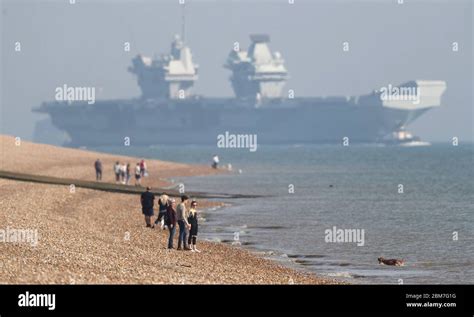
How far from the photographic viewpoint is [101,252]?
1036 inches

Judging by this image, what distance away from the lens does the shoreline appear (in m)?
21.5

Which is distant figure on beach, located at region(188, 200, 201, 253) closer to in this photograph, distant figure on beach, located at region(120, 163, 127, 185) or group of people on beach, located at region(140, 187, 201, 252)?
group of people on beach, located at region(140, 187, 201, 252)

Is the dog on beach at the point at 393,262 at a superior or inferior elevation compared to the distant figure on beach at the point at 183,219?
inferior

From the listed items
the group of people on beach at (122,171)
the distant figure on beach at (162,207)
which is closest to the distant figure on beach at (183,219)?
the distant figure on beach at (162,207)

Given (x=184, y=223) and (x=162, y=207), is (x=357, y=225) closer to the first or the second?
(x=162, y=207)

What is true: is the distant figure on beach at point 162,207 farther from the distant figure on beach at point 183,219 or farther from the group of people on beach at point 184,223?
the distant figure on beach at point 183,219

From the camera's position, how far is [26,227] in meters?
31.0

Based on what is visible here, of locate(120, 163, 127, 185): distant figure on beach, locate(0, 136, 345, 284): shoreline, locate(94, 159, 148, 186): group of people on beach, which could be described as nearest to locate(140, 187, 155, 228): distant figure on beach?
locate(0, 136, 345, 284): shoreline

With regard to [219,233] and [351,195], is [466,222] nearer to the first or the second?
[219,233]

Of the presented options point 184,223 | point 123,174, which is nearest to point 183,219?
point 184,223

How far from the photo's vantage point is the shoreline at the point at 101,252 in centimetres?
2145

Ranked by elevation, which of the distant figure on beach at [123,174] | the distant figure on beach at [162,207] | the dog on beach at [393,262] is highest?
the distant figure on beach at [123,174]
